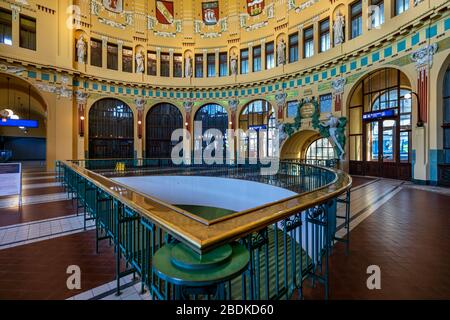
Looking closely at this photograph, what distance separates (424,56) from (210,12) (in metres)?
14.2

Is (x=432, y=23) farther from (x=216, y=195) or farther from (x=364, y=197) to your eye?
(x=216, y=195)

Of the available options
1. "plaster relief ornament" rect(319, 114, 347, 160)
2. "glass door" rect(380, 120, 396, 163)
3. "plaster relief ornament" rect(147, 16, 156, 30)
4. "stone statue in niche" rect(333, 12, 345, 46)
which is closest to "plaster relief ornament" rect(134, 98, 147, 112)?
"plaster relief ornament" rect(147, 16, 156, 30)

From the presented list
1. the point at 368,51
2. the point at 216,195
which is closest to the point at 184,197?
the point at 216,195

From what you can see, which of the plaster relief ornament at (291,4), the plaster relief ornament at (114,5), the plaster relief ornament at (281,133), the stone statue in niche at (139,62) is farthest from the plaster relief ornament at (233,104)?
the plaster relief ornament at (114,5)

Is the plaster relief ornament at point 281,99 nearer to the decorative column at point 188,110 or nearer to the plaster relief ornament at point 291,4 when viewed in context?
the plaster relief ornament at point 291,4

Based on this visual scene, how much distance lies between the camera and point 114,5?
1580cm

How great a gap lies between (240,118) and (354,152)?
8.12 meters

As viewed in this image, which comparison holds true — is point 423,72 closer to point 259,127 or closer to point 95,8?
point 259,127

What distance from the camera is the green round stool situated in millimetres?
1042

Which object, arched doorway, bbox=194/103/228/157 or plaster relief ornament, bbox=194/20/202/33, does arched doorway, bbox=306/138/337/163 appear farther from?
plaster relief ornament, bbox=194/20/202/33

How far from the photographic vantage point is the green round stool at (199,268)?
1.04 metres
